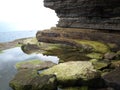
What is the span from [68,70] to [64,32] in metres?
19.4

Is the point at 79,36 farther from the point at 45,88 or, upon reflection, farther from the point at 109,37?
the point at 45,88

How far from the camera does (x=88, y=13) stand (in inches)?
1460

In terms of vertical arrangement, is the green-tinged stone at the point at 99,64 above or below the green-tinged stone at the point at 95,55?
above

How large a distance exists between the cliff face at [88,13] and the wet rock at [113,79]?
13.9 m

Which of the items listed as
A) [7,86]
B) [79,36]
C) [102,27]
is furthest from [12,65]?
[102,27]

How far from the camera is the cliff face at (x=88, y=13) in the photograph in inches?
1308

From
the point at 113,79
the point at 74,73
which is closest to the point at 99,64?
the point at 74,73

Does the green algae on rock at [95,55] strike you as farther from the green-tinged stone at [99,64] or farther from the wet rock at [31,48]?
the wet rock at [31,48]

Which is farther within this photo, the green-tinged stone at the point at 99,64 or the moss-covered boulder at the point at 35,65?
the moss-covered boulder at the point at 35,65

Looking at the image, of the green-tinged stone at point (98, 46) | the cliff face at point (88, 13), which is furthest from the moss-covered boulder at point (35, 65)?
the cliff face at point (88, 13)

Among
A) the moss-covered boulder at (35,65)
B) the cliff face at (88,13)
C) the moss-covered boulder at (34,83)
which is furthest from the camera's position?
the cliff face at (88,13)

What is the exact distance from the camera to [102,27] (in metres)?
35.2

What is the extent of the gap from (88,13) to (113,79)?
64.9 ft

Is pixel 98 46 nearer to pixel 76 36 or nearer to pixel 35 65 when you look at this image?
pixel 76 36
